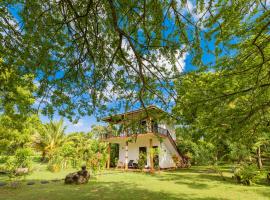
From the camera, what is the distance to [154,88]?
434cm

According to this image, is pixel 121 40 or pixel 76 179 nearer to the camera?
pixel 121 40

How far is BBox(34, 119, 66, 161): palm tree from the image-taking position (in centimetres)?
2456

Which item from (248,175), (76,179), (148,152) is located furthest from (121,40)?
(148,152)

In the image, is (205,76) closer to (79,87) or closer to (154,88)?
(154,88)

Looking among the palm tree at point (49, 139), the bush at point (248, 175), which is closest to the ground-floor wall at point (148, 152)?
the bush at point (248, 175)

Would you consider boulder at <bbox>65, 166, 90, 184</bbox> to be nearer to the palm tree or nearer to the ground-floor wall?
the ground-floor wall

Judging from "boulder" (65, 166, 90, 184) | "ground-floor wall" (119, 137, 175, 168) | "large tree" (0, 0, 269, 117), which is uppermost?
"large tree" (0, 0, 269, 117)

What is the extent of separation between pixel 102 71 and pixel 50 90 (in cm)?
127

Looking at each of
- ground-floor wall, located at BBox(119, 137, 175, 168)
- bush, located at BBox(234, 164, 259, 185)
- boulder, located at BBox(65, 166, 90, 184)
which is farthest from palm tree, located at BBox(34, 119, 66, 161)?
bush, located at BBox(234, 164, 259, 185)

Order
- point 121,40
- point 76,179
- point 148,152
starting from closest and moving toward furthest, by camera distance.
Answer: point 121,40
point 76,179
point 148,152

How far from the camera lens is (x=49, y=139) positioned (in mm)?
24672

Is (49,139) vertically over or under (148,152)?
over

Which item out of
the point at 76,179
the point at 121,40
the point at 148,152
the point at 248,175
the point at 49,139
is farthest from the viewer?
the point at 49,139

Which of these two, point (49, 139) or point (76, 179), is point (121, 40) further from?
point (49, 139)
